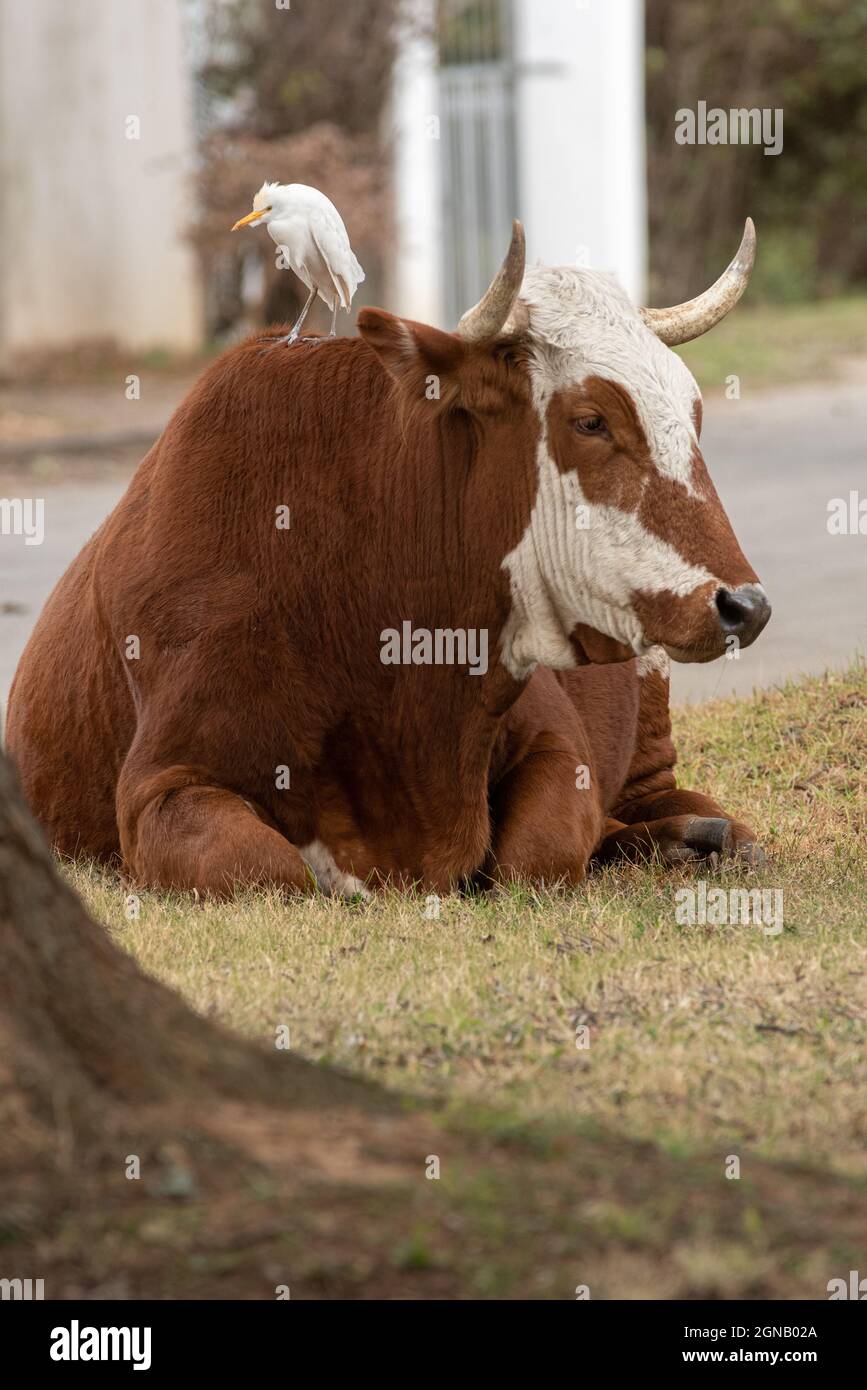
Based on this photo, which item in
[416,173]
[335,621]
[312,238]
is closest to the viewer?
[335,621]

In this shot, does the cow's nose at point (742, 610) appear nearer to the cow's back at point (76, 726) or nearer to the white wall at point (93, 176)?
the cow's back at point (76, 726)

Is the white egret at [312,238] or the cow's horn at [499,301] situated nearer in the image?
the cow's horn at [499,301]

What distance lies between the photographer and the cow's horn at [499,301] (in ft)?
16.1

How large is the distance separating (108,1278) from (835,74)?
30077 mm

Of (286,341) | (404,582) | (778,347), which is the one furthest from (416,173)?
(404,582)

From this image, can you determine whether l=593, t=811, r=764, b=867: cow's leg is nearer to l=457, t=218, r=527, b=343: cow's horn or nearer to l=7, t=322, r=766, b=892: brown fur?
l=7, t=322, r=766, b=892: brown fur

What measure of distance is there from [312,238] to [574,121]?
17581 millimetres

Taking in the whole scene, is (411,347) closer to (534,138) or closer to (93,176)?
Answer: (93,176)

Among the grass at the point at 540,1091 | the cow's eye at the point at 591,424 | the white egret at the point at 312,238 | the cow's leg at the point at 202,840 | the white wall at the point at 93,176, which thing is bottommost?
the grass at the point at 540,1091

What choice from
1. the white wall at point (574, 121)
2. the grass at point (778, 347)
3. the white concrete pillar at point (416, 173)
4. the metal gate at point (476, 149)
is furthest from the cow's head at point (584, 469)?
the metal gate at point (476, 149)

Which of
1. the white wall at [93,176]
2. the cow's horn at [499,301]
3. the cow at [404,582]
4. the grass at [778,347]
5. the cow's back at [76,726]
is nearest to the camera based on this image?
the cow's horn at [499,301]

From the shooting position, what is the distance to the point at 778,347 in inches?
896

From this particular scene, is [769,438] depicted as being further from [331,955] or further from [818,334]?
[331,955]

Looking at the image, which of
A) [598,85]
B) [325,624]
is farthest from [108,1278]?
[598,85]
